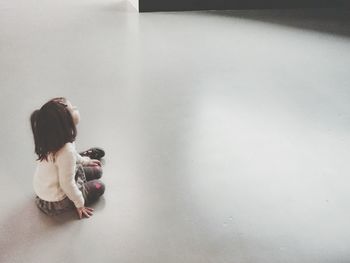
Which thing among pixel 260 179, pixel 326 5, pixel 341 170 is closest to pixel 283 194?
pixel 260 179

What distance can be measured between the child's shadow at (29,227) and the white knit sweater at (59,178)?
0.08m

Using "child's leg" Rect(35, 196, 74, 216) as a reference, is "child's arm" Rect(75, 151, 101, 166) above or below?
above

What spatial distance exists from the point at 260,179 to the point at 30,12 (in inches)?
111

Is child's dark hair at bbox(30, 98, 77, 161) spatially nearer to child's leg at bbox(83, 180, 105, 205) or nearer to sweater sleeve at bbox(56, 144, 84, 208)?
sweater sleeve at bbox(56, 144, 84, 208)

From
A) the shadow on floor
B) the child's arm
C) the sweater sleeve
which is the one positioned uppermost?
the shadow on floor

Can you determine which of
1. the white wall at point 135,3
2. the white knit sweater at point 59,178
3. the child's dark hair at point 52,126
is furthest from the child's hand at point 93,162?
the white wall at point 135,3

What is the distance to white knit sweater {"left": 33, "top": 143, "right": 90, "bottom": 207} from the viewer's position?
1606 mm

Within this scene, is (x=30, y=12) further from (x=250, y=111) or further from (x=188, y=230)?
(x=188, y=230)

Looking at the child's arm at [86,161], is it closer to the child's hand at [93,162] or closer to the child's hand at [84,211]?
A: the child's hand at [93,162]

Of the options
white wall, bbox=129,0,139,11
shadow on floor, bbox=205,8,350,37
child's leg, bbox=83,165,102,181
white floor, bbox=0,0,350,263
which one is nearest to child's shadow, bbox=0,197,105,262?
white floor, bbox=0,0,350,263

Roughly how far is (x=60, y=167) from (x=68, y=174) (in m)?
0.04

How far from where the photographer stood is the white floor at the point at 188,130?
1.70m

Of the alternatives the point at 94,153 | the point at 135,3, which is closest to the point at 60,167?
the point at 94,153

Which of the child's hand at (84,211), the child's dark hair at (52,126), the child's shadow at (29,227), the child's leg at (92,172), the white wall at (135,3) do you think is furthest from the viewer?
the white wall at (135,3)
